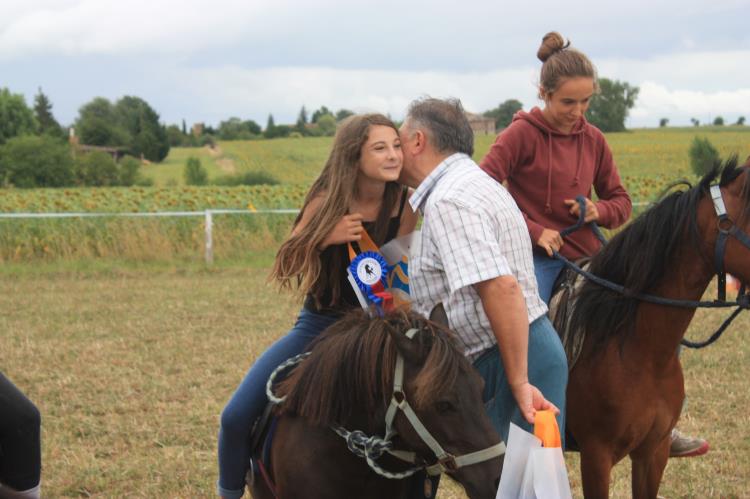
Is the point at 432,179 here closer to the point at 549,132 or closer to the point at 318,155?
the point at 549,132

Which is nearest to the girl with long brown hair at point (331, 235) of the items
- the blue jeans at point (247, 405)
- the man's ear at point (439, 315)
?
the blue jeans at point (247, 405)

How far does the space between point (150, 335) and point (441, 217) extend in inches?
302

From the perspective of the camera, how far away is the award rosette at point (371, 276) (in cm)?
317

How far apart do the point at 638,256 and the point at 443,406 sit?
1.59 m

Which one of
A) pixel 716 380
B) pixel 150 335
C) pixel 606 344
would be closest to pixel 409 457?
pixel 606 344

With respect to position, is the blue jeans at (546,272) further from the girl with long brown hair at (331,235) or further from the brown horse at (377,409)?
the brown horse at (377,409)

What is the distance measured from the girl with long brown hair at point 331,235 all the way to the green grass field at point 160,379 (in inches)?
80.9

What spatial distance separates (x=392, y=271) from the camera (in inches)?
131

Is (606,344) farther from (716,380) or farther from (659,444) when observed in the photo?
(716,380)

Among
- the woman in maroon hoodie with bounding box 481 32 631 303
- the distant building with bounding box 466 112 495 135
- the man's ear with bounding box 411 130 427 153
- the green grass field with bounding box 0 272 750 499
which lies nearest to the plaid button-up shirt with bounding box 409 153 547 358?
the man's ear with bounding box 411 130 427 153

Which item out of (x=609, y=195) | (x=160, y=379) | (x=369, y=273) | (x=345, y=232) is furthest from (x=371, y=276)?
(x=160, y=379)

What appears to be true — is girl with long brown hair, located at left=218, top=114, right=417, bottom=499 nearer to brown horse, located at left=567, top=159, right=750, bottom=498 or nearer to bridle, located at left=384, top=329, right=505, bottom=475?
bridle, located at left=384, top=329, right=505, bottom=475

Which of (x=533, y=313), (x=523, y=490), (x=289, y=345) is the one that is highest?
(x=533, y=313)

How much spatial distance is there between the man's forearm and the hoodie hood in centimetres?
143
